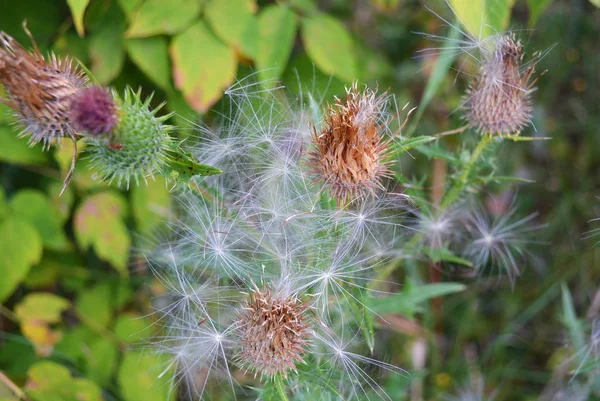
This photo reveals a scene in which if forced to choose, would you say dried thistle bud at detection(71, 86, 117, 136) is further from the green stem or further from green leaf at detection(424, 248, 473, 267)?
green leaf at detection(424, 248, 473, 267)

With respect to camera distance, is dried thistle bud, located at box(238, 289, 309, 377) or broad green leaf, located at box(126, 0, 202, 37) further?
broad green leaf, located at box(126, 0, 202, 37)

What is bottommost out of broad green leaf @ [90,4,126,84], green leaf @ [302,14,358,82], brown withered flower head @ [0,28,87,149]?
broad green leaf @ [90,4,126,84]

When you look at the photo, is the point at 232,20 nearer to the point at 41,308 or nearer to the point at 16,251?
the point at 16,251

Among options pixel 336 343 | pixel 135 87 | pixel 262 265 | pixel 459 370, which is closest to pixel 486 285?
pixel 459 370

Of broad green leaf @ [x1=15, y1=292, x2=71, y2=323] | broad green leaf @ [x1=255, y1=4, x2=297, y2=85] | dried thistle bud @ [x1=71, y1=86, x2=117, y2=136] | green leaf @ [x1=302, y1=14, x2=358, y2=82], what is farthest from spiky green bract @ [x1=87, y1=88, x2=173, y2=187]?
broad green leaf @ [x1=15, y1=292, x2=71, y2=323]

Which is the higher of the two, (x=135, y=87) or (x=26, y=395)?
(x=135, y=87)

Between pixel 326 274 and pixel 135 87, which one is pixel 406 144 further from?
pixel 135 87

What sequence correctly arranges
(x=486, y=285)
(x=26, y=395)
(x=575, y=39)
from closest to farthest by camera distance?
(x=26, y=395), (x=486, y=285), (x=575, y=39)
